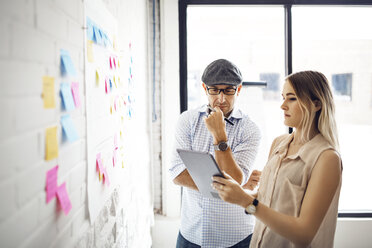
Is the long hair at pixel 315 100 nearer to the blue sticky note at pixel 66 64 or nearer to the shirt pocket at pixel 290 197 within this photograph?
the shirt pocket at pixel 290 197

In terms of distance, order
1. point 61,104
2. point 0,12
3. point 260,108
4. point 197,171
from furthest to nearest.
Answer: point 260,108
point 197,171
point 61,104
point 0,12

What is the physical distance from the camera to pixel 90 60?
3.49 ft

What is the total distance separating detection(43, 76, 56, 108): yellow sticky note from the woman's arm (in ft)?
2.65

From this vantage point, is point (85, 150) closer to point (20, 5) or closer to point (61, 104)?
point (61, 104)

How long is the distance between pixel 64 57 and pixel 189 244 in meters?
1.20

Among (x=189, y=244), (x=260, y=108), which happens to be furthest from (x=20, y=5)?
(x=260, y=108)

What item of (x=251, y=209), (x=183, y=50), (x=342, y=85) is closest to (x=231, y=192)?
(x=251, y=209)

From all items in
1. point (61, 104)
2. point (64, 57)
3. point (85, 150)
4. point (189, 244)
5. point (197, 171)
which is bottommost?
point (189, 244)

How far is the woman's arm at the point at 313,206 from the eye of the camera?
3.39 ft

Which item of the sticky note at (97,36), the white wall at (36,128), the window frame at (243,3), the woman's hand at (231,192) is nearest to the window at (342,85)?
the window frame at (243,3)

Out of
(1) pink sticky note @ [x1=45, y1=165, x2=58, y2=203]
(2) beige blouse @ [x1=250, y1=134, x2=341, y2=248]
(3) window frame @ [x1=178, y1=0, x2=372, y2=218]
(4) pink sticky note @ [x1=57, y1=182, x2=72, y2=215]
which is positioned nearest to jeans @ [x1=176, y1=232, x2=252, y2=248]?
(2) beige blouse @ [x1=250, y1=134, x2=341, y2=248]

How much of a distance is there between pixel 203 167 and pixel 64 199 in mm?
537

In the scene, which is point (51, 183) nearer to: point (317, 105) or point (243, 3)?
point (317, 105)

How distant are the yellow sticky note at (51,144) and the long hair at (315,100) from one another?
0.91m
